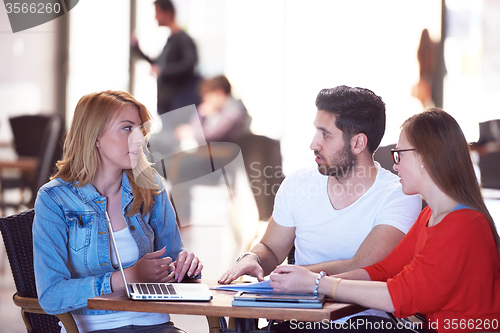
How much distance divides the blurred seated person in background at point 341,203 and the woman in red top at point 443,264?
35cm

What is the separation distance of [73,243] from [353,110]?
44.7 inches

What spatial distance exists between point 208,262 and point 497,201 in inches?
79.7

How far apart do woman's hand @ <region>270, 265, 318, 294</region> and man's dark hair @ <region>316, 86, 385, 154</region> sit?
30.8 inches

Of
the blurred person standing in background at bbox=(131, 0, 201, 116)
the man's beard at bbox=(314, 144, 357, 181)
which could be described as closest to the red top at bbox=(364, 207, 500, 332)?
the man's beard at bbox=(314, 144, 357, 181)

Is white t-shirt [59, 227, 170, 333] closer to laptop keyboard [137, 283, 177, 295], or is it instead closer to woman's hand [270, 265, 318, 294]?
laptop keyboard [137, 283, 177, 295]

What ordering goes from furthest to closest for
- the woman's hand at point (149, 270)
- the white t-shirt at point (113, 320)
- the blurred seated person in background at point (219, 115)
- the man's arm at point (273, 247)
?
1. the blurred seated person in background at point (219, 115)
2. the man's arm at point (273, 247)
3. the white t-shirt at point (113, 320)
4. the woman's hand at point (149, 270)

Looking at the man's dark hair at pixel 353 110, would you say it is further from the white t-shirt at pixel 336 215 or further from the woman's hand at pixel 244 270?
the woman's hand at pixel 244 270

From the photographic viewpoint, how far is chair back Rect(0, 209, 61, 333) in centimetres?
200

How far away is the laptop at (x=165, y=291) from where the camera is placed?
1419 millimetres

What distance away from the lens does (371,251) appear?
1.91m

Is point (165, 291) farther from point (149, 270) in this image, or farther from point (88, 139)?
point (88, 139)

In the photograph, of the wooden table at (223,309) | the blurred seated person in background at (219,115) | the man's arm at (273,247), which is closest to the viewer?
the wooden table at (223,309)

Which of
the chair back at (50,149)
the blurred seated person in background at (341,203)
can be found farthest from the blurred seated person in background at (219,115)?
the blurred seated person in background at (341,203)

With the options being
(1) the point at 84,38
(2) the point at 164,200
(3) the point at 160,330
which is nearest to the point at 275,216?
(2) the point at 164,200
